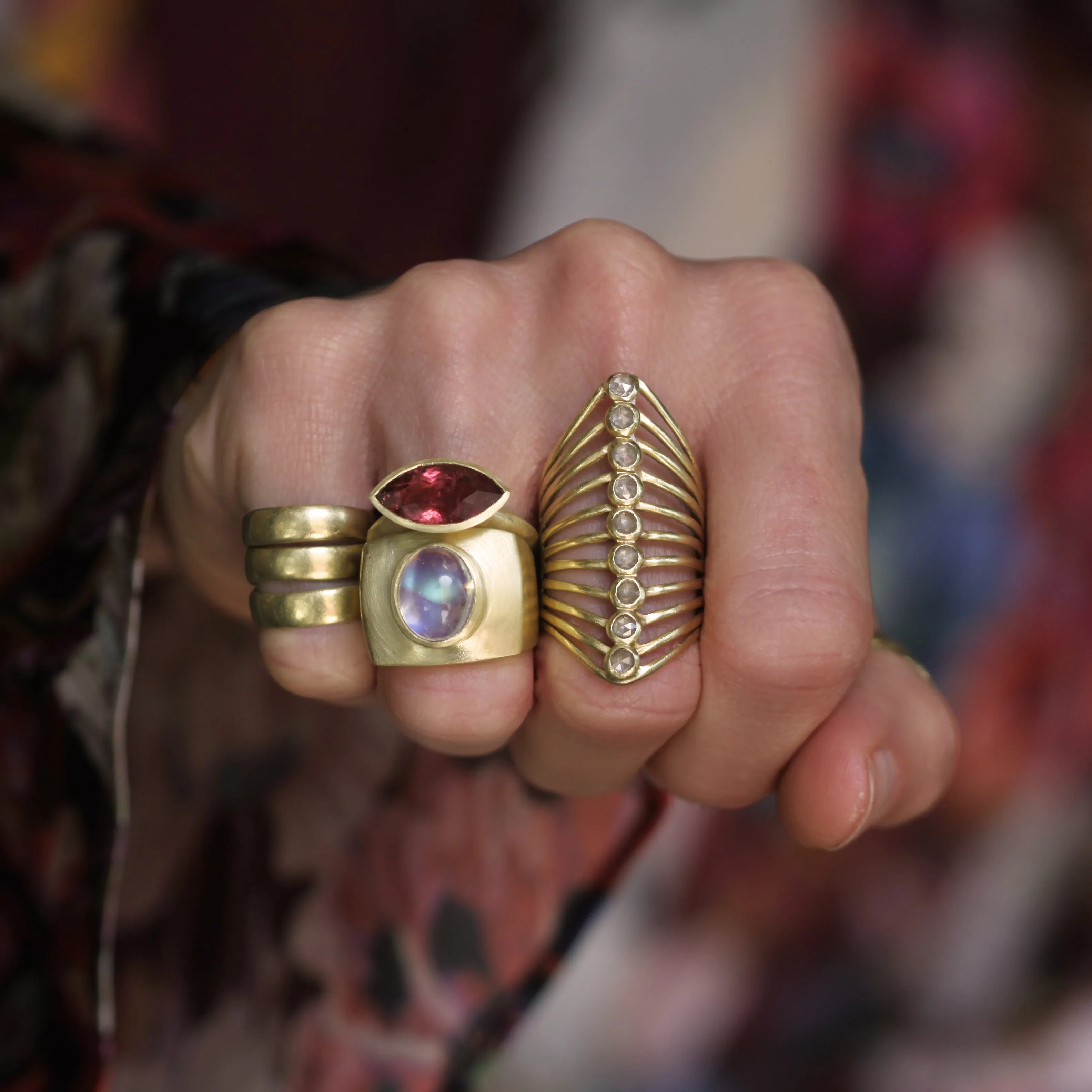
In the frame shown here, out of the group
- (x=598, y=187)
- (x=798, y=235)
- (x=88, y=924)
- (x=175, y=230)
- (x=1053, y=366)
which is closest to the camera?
(x=88, y=924)

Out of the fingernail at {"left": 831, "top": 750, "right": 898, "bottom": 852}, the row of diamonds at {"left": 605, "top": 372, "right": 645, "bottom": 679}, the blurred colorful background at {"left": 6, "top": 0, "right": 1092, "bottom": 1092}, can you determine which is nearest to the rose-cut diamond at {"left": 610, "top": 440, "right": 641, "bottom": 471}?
the row of diamonds at {"left": 605, "top": 372, "right": 645, "bottom": 679}

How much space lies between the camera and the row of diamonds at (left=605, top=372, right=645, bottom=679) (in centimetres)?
49

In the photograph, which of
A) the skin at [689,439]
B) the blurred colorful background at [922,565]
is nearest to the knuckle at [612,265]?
the skin at [689,439]

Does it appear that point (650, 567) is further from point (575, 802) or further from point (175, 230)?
point (175, 230)

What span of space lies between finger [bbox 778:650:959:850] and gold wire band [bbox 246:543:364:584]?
28 centimetres

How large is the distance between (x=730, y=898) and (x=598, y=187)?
123cm

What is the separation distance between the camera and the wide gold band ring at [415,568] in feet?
1.58

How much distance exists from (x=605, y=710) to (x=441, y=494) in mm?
148

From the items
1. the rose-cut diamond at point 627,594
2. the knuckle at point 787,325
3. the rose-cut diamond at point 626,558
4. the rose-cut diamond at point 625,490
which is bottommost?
the rose-cut diamond at point 627,594

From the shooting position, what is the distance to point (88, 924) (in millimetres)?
609

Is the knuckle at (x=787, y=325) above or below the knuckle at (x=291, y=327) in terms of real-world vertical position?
above

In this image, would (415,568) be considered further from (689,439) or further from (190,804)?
(190,804)

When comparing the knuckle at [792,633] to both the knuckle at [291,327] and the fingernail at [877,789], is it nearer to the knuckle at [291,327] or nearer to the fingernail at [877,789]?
the fingernail at [877,789]

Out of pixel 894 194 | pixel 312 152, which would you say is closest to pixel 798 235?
pixel 894 194
